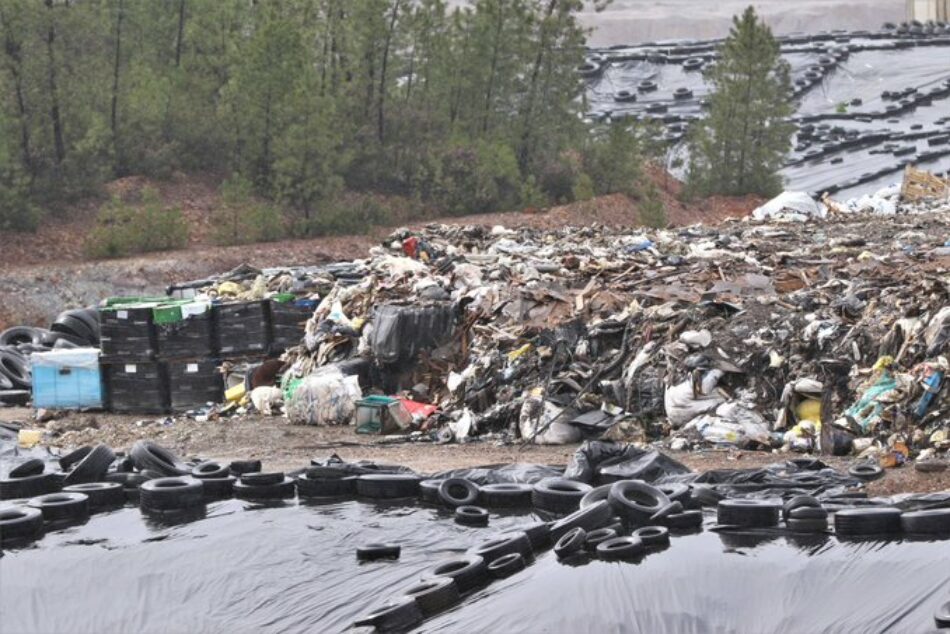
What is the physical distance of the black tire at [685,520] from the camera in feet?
24.5

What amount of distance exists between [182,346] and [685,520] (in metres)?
10.4

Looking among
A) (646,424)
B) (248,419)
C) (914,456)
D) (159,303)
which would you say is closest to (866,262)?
(646,424)

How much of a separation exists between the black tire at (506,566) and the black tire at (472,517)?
1150 millimetres

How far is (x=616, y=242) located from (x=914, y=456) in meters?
10.5

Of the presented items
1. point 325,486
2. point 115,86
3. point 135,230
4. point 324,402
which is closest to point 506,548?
point 325,486

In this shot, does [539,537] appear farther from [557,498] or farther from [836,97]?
[836,97]

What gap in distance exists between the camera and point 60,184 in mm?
31438

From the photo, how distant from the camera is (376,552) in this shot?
25.2ft

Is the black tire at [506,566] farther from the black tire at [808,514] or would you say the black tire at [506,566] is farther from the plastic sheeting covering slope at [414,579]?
the black tire at [808,514]

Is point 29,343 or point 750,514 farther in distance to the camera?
point 29,343

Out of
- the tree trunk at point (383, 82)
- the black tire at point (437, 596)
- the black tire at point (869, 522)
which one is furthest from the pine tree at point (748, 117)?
the black tire at point (437, 596)

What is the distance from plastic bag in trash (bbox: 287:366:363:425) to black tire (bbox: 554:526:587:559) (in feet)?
25.5

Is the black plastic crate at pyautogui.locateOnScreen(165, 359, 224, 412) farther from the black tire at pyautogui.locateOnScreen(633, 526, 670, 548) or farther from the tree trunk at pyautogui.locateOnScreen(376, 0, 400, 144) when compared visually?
the tree trunk at pyautogui.locateOnScreen(376, 0, 400, 144)

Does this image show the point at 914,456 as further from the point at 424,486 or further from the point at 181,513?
the point at 181,513
